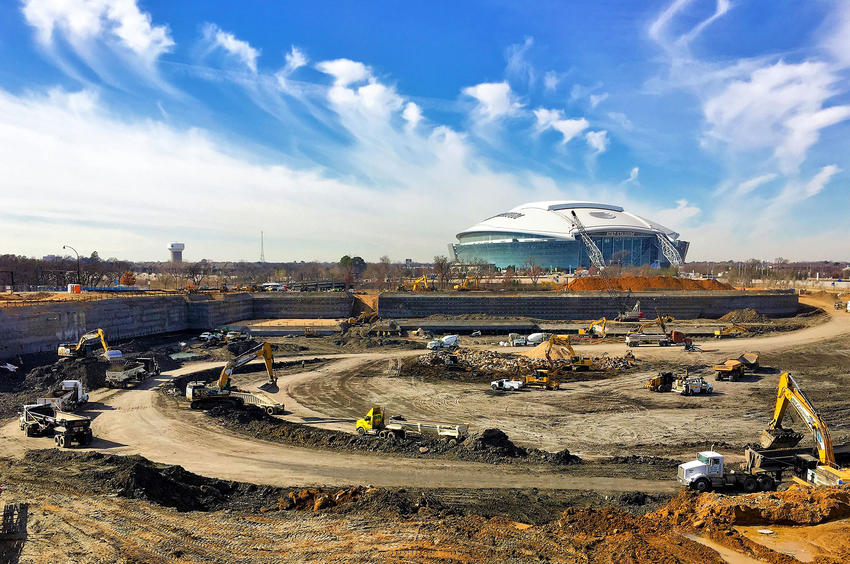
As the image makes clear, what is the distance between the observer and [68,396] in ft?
78.3

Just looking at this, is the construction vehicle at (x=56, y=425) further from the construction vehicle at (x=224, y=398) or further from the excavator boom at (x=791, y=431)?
the excavator boom at (x=791, y=431)

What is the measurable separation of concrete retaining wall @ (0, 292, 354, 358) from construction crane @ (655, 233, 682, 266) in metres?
95.0

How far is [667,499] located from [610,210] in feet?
456

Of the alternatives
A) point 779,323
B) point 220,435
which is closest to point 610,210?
point 779,323

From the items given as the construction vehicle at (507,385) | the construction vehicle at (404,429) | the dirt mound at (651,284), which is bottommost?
the construction vehicle at (507,385)

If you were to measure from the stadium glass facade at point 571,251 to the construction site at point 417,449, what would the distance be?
271ft

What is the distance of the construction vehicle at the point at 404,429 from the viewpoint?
19.6 meters

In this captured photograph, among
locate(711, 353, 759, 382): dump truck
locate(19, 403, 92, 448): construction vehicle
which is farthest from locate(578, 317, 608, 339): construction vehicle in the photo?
locate(19, 403, 92, 448): construction vehicle

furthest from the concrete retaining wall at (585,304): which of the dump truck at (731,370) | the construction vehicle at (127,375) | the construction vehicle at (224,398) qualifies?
the construction vehicle at (224,398)

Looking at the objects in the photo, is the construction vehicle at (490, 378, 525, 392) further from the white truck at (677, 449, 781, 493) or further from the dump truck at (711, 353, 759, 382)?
the white truck at (677, 449, 781, 493)

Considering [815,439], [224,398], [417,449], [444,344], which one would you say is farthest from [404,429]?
[444,344]

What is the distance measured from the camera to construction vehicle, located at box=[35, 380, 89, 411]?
76.1 ft

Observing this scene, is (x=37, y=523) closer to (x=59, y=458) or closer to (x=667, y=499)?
(x=59, y=458)

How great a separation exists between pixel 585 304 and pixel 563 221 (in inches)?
3051
